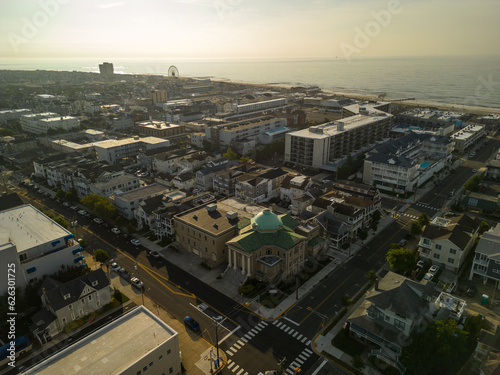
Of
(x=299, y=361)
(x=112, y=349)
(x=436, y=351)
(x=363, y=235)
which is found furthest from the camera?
(x=363, y=235)

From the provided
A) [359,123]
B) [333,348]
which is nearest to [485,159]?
[359,123]

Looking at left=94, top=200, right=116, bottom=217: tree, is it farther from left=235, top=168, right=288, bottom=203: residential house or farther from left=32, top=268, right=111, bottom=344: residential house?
left=235, top=168, right=288, bottom=203: residential house

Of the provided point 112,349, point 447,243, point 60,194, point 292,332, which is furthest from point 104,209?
point 447,243

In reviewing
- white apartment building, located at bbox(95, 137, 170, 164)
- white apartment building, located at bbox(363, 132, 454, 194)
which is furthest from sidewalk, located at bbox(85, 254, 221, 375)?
white apartment building, located at bbox(95, 137, 170, 164)

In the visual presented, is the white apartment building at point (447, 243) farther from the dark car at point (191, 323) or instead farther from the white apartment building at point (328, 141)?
the white apartment building at point (328, 141)

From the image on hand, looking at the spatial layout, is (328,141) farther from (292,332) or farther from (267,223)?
(292,332)

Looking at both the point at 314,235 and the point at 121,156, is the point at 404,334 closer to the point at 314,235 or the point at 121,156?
the point at 314,235
